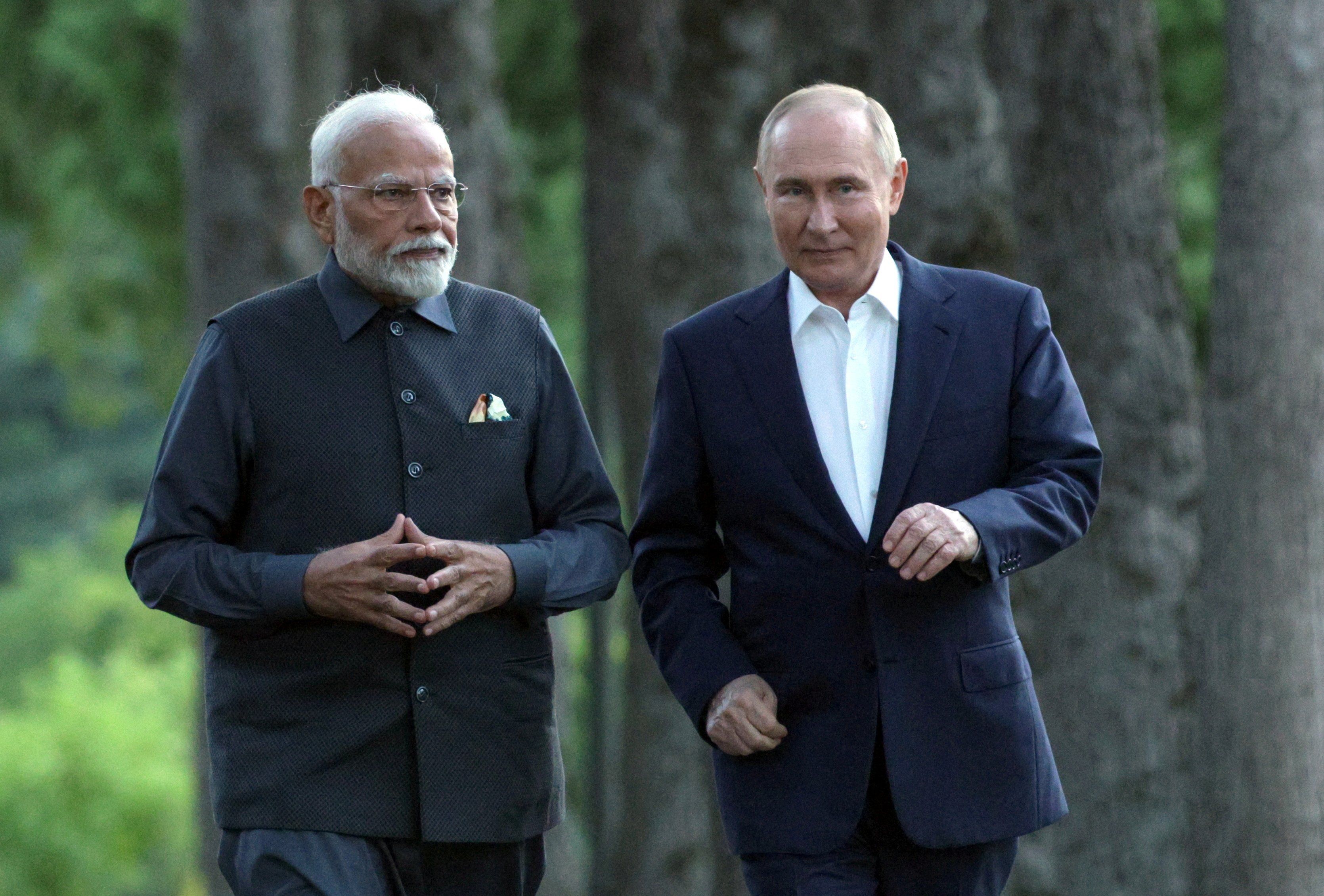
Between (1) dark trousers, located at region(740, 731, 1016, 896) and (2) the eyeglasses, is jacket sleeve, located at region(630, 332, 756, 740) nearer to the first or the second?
(1) dark trousers, located at region(740, 731, 1016, 896)

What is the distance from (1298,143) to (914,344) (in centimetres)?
290

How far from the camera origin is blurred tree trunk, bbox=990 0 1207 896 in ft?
28.5

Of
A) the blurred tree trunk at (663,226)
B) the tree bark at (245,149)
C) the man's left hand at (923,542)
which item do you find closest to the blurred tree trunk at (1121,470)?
the blurred tree trunk at (663,226)

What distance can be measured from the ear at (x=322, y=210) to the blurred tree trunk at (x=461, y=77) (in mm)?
5362

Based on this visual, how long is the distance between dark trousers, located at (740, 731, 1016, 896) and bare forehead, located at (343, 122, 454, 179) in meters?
1.62

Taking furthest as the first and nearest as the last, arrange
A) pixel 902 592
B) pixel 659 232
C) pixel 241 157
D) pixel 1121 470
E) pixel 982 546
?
pixel 241 157 → pixel 659 232 → pixel 1121 470 → pixel 902 592 → pixel 982 546

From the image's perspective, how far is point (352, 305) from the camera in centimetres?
490

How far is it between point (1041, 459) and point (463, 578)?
4.20 feet

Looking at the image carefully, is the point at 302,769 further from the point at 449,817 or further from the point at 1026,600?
the point at 1026,600

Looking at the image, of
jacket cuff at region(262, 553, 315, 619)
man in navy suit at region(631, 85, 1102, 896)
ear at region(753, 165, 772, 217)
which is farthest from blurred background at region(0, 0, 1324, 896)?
jacket cuff at region(262, 553, 315, 619)

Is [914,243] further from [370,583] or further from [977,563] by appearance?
[370,583]

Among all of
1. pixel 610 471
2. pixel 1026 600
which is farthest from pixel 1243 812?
pixel 610 471

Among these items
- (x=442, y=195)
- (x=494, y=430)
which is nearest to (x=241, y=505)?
A: (x=494, y=430)

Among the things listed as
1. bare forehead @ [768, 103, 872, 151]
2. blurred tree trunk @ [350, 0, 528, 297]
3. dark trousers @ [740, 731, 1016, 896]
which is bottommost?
dark trousers @ [740, 731, 1016, 896]
